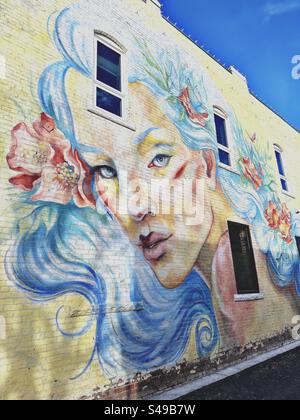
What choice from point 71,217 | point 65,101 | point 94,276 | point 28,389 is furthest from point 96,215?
point 28,389

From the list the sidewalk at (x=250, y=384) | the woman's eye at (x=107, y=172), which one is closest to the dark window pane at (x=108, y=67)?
the woman's eye at (x=107, y=172)

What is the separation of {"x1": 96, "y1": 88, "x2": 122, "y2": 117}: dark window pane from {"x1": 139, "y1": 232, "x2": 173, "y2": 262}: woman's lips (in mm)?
2695

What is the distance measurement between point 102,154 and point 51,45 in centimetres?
216

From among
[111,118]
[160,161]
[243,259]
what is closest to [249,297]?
[243,259]

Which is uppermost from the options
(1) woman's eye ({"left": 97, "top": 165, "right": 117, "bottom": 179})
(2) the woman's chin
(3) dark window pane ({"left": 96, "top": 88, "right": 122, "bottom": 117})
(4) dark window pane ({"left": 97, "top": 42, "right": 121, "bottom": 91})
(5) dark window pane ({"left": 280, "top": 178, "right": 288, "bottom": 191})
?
(4) dark window pane ({"left": 97, "top": 42, "right": 121, "bottom": 91})

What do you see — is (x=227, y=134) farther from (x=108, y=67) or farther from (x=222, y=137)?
(x=108, y=67)

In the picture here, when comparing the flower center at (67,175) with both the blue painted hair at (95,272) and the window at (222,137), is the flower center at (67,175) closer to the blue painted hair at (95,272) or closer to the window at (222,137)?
the blue painted hair at (95,272)

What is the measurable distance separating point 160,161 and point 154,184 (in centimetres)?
66

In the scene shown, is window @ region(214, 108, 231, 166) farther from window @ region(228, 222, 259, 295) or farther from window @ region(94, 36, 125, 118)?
window @ region(94, 36, 125, 118)

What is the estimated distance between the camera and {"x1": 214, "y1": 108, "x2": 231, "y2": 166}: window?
9217 millimetres

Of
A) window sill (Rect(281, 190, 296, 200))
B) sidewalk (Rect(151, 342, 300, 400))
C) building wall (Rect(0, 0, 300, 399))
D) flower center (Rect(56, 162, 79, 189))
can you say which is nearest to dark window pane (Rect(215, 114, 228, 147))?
building wall (Rect(0, 0, 300, 399))

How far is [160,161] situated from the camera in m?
6.81
